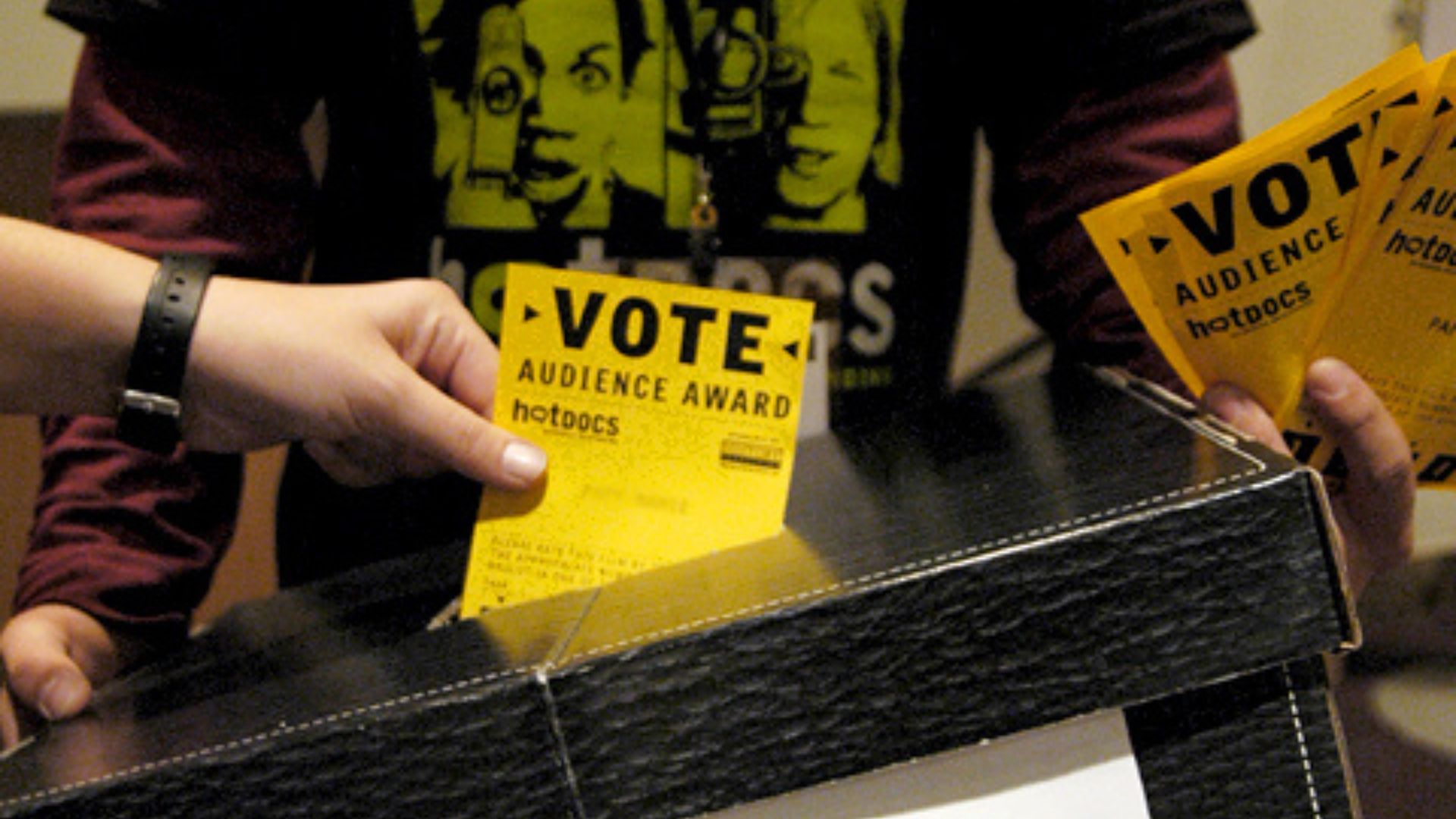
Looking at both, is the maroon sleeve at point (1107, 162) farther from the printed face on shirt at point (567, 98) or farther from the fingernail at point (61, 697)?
the fingernail at point (61, 697)

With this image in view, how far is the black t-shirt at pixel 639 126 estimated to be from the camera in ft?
2.33

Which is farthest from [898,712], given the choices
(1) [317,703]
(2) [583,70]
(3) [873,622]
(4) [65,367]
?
(2) [583,70]

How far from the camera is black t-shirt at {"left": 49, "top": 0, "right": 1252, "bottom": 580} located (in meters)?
0.71

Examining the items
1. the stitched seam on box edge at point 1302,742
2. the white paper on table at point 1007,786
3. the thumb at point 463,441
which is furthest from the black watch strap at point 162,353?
the stitched seam on box edge at point 1302,742

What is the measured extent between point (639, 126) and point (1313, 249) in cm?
42

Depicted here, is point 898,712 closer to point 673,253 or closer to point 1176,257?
point 1176,257

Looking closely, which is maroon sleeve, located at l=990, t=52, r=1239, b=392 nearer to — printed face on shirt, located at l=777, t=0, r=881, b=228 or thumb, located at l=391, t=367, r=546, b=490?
printed face on shirt, located at l=777, t=0, r=881, b=228

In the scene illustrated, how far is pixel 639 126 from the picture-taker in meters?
0.72

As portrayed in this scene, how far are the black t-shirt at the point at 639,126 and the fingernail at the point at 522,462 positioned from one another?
31 centimetres

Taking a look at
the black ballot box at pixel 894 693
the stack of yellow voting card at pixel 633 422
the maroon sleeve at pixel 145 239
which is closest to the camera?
the black ballot box at pixel 894 693

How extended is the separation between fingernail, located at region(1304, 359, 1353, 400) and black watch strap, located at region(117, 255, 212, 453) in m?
0.48

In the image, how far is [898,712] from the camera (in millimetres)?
314

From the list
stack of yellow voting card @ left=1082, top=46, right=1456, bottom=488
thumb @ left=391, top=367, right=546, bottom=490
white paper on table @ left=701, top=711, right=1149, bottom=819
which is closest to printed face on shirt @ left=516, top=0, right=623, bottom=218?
thumb @ left=391, top=367, right=546, bottom=490

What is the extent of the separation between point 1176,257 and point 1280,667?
18cm
